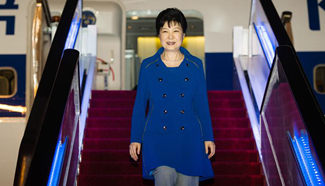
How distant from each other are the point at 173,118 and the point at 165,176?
373 mm

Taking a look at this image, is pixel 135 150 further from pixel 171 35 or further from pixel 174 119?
pixel 171 35

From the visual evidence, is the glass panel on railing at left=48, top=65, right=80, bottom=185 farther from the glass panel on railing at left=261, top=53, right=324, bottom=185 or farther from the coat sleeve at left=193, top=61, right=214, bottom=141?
the glass panel on railing at left=261, top=53, right=324, bottom=185

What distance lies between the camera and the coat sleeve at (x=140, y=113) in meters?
3.29

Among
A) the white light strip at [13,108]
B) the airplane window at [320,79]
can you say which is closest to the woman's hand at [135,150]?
the white light strip at [13,108]

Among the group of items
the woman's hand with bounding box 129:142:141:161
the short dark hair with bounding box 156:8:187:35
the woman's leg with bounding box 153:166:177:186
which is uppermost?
the short dark hair with bounding box 156:8:187:35

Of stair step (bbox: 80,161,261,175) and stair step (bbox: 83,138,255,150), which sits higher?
stair step (bbox: 83,138,255,150)

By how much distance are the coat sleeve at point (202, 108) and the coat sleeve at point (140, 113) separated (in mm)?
341

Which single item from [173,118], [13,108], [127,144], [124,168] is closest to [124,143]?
[127,144]

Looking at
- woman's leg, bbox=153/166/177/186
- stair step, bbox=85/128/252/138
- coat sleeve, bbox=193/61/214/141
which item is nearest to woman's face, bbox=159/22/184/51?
coat sleeve, bbox=193/61/214/141

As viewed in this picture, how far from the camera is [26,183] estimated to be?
2.86 m

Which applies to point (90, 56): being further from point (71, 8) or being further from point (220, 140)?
point (220, 140)

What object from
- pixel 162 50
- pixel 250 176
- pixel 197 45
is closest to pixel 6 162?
pixel 250 176

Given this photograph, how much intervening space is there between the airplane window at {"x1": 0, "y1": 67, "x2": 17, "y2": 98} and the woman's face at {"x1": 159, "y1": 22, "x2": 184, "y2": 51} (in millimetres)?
7909

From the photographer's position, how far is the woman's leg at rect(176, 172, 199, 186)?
10.5 ft
